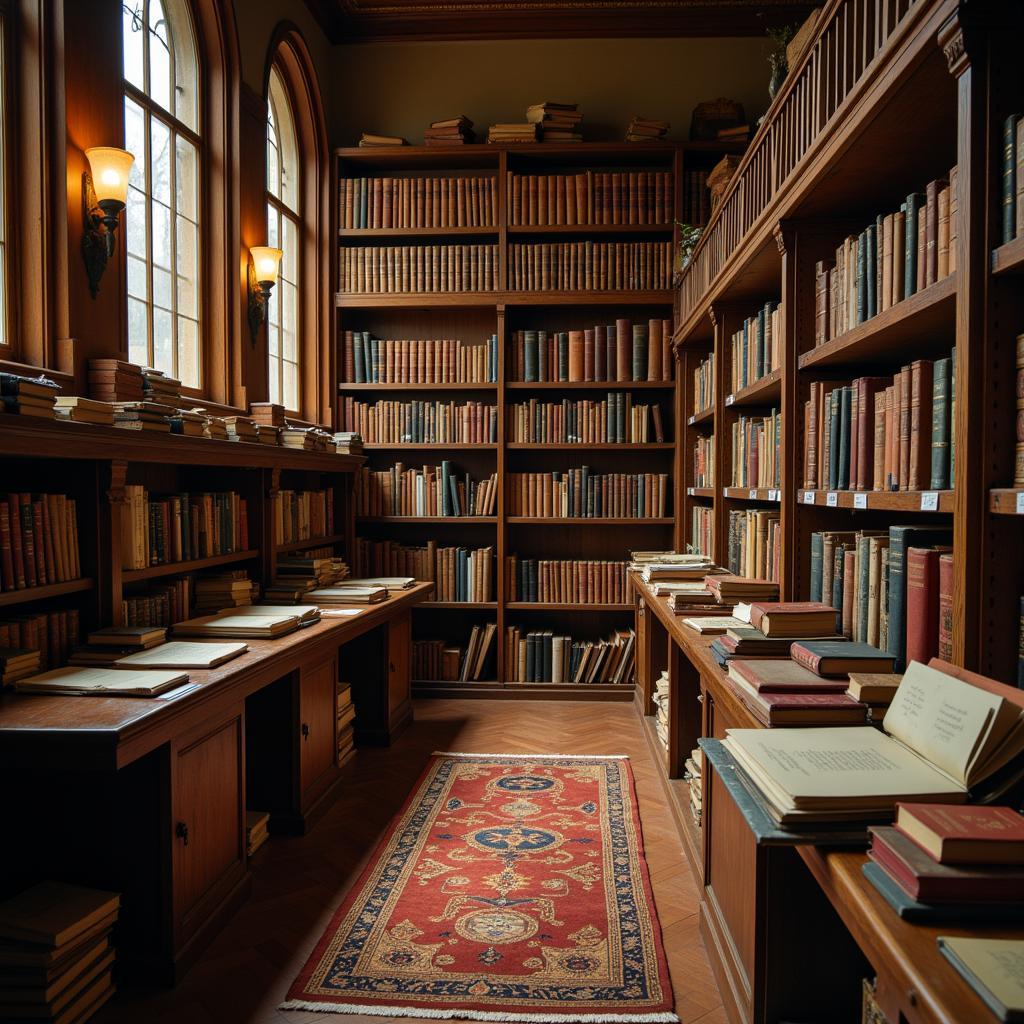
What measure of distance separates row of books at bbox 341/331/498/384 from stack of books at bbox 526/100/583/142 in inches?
52.0

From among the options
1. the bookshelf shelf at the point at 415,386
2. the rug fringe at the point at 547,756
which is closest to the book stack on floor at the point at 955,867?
the rug fringe at the point at 547,756

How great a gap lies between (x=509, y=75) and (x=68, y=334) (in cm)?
386

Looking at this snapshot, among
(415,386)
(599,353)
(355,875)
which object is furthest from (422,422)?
(355,875)

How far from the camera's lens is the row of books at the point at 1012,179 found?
→ 1.33 metres

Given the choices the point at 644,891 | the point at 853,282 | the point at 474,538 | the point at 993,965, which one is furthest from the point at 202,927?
the point at 474,538

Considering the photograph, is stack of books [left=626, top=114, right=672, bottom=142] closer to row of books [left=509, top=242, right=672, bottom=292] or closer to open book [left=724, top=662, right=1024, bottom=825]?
row of books [left=509, top=242, right=672, bottom=292]

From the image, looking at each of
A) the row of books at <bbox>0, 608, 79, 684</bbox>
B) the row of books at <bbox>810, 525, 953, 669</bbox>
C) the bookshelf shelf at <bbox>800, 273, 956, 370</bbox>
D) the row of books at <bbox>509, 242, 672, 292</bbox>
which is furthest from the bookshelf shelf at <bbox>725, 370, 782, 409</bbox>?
the row of books at <bbox>0, 608, 79, 684</bbox>

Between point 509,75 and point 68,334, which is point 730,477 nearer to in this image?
point 68,334

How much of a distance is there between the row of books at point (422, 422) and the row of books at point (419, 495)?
0.20 metres

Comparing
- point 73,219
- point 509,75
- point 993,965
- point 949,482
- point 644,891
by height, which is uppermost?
point 509,75

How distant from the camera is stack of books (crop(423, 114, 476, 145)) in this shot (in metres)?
5.26

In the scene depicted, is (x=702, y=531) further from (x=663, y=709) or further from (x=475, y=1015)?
(x=475, y=1015)

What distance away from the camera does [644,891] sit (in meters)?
2.71

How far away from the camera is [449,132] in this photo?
5.28 metres
